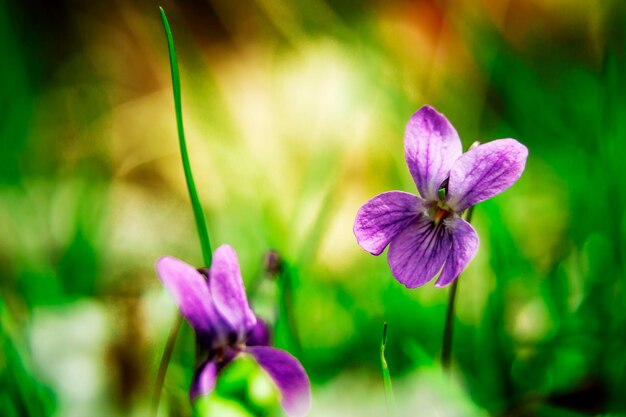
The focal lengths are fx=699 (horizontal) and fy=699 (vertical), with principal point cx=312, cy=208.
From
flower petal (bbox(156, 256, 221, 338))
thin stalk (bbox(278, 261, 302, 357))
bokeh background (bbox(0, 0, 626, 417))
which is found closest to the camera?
flower petal (bbox(156, 256, 221, 338))

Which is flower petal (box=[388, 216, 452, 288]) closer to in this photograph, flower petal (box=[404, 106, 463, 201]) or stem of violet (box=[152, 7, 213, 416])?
flower petal (box=[404, 106, 463, 201])

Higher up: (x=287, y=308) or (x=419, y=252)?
(x=419, y=252)

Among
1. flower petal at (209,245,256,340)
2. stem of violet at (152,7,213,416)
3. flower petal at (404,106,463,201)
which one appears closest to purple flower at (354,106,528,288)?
flower petal at (404,106,463,201)

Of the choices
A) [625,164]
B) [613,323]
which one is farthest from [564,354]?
[625,164]

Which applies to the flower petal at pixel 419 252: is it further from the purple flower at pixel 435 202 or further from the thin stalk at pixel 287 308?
the thin stalk at pixel 287 308

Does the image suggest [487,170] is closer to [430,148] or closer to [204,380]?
[430,148]

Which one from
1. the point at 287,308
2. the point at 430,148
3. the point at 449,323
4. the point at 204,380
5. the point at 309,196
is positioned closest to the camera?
the point at 204,380

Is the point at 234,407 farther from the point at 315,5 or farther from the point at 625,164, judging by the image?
the point at 315,5

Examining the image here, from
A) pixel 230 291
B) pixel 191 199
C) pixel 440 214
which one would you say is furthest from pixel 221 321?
pixel 440 214

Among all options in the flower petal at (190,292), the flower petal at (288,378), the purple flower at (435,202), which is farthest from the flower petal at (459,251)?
Result: the flower petal at (190,292)
